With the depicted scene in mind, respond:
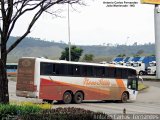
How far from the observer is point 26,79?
28.8 m

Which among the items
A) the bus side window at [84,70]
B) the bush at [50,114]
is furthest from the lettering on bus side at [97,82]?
the bush at [50,114]

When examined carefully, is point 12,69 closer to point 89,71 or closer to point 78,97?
point 89,71

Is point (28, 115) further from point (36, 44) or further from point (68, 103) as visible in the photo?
point (36, 44)

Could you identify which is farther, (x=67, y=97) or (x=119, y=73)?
(x=119, y=73)

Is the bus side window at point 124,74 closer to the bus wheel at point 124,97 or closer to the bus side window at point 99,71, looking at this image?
the bus wheel at point 124,97

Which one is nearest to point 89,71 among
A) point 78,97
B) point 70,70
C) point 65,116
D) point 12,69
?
point 70,70

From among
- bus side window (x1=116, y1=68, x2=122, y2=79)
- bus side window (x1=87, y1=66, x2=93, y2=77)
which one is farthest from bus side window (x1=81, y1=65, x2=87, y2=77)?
bus side window (x1=116, y1=68, x2=122, y2=79)

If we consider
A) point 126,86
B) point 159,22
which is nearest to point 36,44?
point 159,22

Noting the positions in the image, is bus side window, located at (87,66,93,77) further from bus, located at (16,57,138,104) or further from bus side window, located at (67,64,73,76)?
bus side window, located at (67,64,73,76)

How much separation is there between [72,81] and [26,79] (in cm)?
319

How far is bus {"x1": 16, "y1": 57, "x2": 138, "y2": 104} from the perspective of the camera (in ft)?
92.8

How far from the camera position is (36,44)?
583 feet

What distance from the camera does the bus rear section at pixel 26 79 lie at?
1109 inches

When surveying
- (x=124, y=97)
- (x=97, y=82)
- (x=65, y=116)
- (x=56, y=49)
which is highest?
(x=56, y=49)
